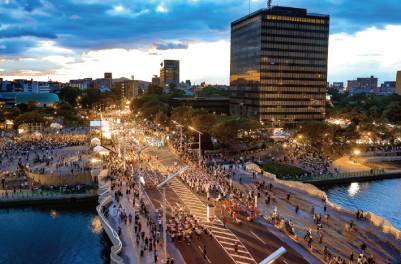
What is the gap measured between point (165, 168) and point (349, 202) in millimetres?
28538

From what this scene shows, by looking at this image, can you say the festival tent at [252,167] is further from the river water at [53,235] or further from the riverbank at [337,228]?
the river water at [53,235]

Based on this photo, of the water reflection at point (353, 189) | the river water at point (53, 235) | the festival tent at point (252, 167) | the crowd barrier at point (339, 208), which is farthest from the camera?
the festival tent at point (252, 167)

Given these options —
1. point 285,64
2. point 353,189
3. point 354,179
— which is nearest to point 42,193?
point 353,189

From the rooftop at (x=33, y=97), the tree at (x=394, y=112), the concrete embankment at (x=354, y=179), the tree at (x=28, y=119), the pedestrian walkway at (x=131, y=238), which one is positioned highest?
the rooftop at (x=33, y=97)

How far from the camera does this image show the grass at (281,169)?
53000mm

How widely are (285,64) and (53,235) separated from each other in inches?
3834

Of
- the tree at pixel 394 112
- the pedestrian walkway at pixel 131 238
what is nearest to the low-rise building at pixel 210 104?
the tree at pixel 394 112

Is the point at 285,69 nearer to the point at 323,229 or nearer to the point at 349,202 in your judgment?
the point at 349,202

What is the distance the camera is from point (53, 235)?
113ft

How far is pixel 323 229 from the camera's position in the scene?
3042 cm

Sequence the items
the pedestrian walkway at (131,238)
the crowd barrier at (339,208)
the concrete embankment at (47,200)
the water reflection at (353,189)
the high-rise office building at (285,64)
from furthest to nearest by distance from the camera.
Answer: the high-rise office building at (285,64)
the water reflection at (353,189)
the concrete embankment at (47,200)
the crowd barrier at (339,208)
the pedestrian walkway at (131,238)

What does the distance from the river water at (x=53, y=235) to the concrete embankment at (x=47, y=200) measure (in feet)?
2.55

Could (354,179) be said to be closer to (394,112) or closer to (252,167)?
(252,167)

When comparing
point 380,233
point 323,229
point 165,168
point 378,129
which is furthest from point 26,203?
point 378,129
